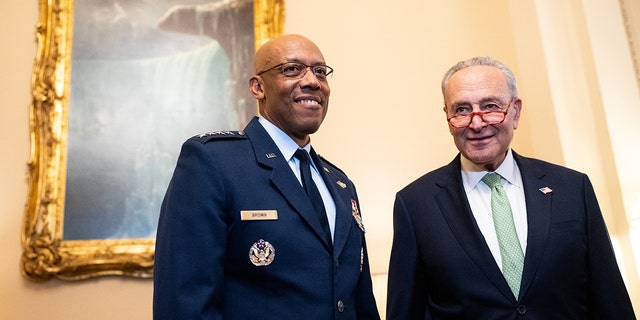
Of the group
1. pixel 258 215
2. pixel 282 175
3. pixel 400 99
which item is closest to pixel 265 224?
pixel 258 215

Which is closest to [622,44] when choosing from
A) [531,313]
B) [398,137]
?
[398,137]

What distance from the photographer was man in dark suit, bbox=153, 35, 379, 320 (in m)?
1.48

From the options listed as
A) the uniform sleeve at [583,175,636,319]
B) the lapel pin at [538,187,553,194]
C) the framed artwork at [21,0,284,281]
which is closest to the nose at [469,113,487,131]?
the lapel pin at [538,187,553,194]

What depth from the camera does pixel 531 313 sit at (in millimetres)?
1691

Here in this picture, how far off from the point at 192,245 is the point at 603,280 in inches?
52.1

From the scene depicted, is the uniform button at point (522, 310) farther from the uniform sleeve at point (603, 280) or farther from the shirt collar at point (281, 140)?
the shirt collar at point (281, 140)

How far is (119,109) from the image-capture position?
329 cm

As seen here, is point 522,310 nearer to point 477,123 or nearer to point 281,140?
point 477,123

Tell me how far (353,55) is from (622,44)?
1654 millimetres

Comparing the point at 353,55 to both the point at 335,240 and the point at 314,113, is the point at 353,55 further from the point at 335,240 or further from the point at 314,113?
the point at 335,240

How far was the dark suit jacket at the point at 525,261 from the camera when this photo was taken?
1.73 meters

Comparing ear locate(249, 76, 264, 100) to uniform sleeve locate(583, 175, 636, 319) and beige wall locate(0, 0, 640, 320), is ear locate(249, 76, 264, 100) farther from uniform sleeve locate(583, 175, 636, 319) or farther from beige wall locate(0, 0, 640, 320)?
beige wall locate(0, 0, 640, 320)

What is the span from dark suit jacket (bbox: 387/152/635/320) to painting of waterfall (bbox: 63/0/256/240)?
5.63ft

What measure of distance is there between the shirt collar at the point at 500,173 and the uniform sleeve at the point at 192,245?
36.7 inches
